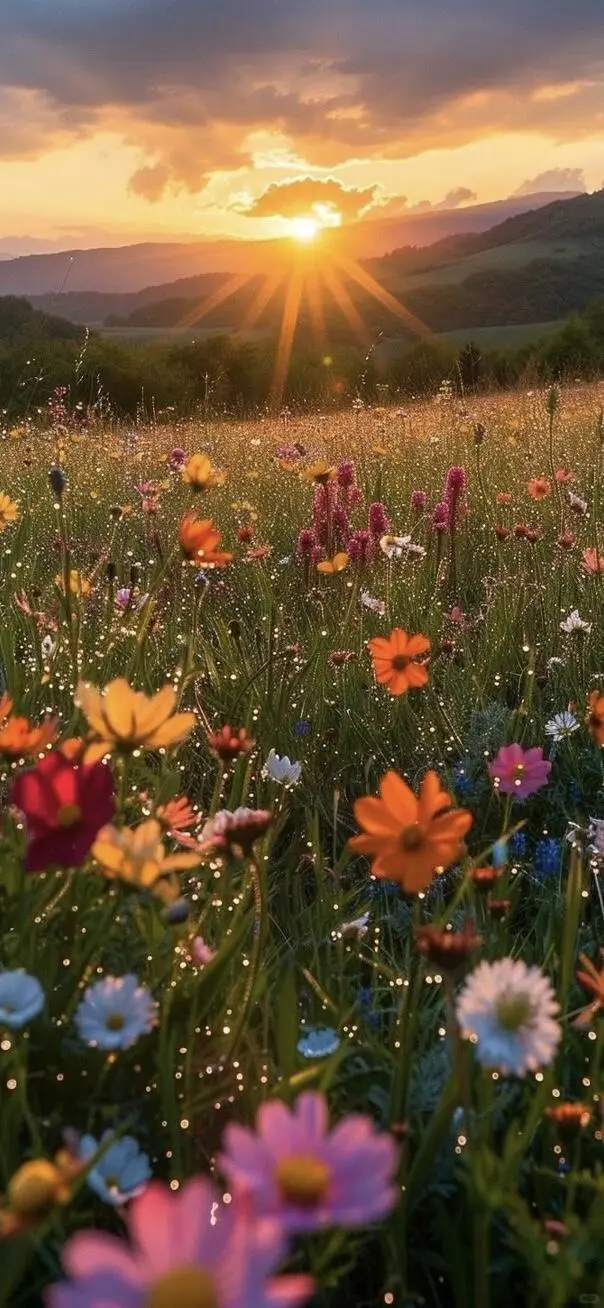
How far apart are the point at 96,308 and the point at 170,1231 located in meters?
116

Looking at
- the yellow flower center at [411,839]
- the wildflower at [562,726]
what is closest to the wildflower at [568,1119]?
the yellow flower center at [411,839]

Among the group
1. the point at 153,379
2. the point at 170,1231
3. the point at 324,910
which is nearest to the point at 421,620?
the point at 324,910

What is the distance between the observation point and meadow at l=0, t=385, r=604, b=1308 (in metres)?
0.50

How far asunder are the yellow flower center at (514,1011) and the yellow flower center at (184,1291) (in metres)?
0.40

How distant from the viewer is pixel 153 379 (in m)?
20.9

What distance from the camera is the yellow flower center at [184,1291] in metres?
0.35

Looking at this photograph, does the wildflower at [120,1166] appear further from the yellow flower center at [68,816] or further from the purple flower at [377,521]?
the purple flower at [377,521]

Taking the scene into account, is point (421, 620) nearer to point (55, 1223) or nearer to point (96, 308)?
point (55, 1223)

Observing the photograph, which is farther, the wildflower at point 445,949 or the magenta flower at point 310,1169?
the wildflower at point 445,949

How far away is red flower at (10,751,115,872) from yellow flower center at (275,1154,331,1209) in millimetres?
425

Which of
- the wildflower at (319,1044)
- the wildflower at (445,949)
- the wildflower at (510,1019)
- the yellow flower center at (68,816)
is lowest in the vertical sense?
the wildflower at (319,1044)

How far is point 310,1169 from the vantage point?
1.50 feet

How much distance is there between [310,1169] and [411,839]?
38 centimetres

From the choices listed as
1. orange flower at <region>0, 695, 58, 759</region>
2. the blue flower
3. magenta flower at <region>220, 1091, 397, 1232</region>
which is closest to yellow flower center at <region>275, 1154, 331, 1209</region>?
magenta flower at <region>220, 1091, 397, 1232</region>
